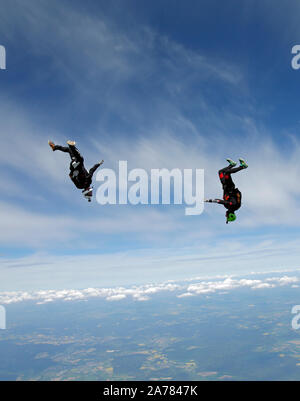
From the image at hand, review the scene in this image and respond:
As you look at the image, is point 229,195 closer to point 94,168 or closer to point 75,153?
point 94,168

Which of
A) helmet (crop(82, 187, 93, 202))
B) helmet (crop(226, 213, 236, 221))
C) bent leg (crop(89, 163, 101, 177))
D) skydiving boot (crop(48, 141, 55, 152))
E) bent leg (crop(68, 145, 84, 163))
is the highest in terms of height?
skydiving boot (crop(48, 141, 55, 152))

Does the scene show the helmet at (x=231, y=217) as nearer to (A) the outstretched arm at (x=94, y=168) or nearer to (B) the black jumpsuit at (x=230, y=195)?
(B) the black jumpsuit at (x=230, y=195)

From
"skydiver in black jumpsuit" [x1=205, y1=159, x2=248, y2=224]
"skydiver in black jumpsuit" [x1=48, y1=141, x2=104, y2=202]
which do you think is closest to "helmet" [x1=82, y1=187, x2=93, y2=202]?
A: "skydiver in black jumpsuit" [x1=48, y1=141, x2=104, y2=202]

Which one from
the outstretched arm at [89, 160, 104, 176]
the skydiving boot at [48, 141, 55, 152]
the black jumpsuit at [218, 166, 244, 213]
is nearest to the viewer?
the skydiving boot at [48, 141, 55, 152]

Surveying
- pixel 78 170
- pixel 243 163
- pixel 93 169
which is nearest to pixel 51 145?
pixel 78 170

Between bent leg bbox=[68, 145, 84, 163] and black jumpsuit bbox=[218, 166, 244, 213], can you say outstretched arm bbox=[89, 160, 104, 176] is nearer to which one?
bent leg bbox=[68, 145, 84, 163]

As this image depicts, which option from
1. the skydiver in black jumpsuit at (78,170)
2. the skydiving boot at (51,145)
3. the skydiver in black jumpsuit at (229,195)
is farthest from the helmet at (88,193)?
the skydiver in black jumpsuit at (229,195)

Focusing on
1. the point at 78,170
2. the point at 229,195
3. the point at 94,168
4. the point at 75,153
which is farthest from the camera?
the point at 229,195

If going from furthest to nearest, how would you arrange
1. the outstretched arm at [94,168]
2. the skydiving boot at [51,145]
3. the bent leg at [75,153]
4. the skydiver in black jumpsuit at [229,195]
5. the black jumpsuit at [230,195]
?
the black jumpsuit at [230,195] → the skydiver in black jumpsuit at [229,195] → the outstretched arm at [94,168] → the skydiving boot at [51,145] → the bent leg at [75,153]
